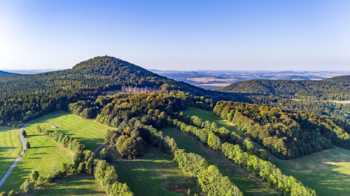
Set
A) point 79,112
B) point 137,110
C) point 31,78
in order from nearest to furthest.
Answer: point 137,110 → point 79,112 → point 31,78

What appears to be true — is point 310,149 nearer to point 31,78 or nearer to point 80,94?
point 80,94

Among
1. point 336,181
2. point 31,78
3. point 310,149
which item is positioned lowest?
point 336,181

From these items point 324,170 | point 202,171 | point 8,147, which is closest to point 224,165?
point 202,171

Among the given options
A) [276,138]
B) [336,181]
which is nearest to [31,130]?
[276,138]

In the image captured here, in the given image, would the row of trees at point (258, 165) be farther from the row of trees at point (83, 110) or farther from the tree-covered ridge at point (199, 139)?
the row of trees at point (83, 110)

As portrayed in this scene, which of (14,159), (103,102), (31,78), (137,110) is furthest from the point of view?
(31,78)

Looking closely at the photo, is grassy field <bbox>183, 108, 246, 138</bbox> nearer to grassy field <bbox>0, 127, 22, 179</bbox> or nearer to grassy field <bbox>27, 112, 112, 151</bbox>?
grassy field <bbox>27, 112, 112, 151</bbox>

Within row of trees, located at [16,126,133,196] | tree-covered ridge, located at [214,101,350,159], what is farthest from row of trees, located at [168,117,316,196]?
row of trees, located at [16,126,133,196]

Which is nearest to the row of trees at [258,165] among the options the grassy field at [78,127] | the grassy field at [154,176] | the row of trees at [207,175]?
the row of trees at [207,175]
